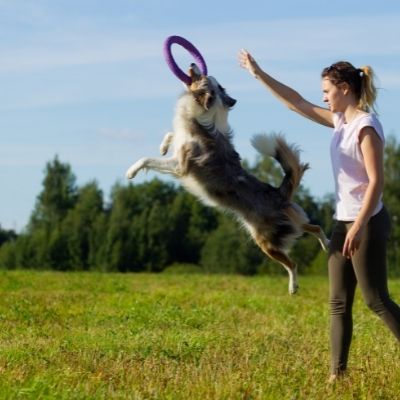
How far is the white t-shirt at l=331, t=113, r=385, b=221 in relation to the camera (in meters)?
6.34

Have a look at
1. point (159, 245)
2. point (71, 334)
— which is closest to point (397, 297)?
point (71, 334)

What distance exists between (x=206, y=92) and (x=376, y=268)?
12.1 ft

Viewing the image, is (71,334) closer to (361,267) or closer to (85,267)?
(361,267)

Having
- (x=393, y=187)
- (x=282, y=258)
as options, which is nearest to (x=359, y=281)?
(x=282, y=258)

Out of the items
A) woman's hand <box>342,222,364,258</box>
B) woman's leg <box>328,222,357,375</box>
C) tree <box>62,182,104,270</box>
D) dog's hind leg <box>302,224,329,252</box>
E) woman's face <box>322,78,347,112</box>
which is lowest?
woman's leg <box>328,222,357,375</box>

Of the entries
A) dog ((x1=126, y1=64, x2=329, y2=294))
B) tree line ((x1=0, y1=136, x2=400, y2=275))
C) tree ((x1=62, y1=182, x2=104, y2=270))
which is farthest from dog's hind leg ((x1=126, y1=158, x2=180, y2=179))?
tree ((x1=62, y1=182, x2=104, y2=270))

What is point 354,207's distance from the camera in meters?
6.41

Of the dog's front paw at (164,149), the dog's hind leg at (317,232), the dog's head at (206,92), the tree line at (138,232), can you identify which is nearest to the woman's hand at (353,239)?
the dog's hind leg at (317,232)

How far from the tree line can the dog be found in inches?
1626

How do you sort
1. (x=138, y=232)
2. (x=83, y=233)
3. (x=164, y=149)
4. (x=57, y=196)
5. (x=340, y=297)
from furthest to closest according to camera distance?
1. (x=57, y=196)
2. (x=83, y=233)
3. (x=138, y=232)
4. (x=164, y=149)
5. (x=340, y=297)

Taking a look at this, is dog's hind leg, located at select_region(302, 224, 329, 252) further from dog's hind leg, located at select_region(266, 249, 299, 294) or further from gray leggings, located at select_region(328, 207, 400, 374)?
gray leggings, located at select_region(328, 207, 400, 374)

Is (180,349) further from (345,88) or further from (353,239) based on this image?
(345,88)

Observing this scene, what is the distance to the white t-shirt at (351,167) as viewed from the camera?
6.34 m

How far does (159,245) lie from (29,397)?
50075mm
